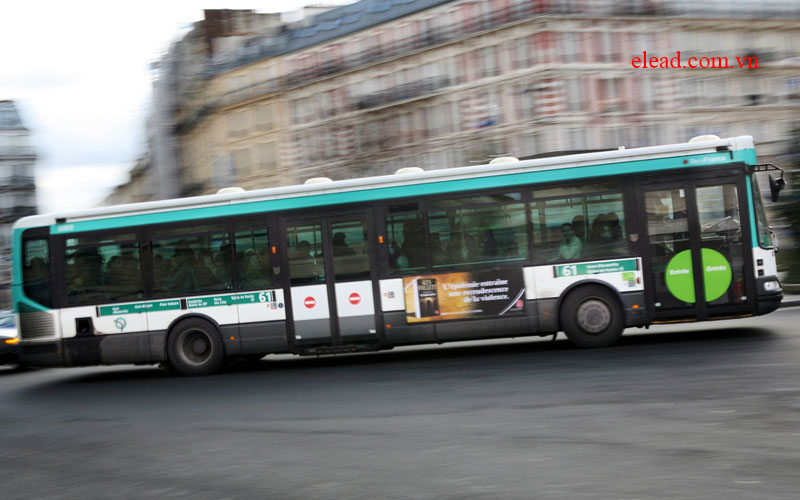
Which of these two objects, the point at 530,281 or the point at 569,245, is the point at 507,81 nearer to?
the point at 569,245

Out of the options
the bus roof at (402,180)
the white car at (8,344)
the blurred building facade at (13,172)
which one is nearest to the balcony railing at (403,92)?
the white car at (8,344)

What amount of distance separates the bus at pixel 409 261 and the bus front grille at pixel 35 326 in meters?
0.04

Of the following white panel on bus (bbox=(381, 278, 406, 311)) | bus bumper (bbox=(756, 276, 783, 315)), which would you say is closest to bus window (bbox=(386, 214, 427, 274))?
white panel on bus (bbox=(381, 278, 406, 311))

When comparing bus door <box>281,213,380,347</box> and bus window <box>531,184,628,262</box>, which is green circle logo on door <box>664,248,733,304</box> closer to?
bus window <box>531,184,628,262</box>

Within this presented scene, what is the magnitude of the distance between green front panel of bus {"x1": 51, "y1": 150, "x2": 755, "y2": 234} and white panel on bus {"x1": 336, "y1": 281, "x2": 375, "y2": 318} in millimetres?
1334

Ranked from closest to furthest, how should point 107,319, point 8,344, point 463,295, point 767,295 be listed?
point 767,295 < point 463,295 < point 107,319 < point 8,344

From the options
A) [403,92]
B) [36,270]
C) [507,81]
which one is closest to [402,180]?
[36,270]

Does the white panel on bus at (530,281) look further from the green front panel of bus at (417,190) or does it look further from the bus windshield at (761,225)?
the bus windshield at (761,225)

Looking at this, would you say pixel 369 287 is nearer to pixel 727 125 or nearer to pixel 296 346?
pixel 296 346

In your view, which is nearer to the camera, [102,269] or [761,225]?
[761,225]

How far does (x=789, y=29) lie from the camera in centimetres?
4562

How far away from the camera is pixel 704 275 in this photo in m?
13.4

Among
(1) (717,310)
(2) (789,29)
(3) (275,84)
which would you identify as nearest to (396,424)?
(1) (717,310)

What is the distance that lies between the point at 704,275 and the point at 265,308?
6682 millimetres
